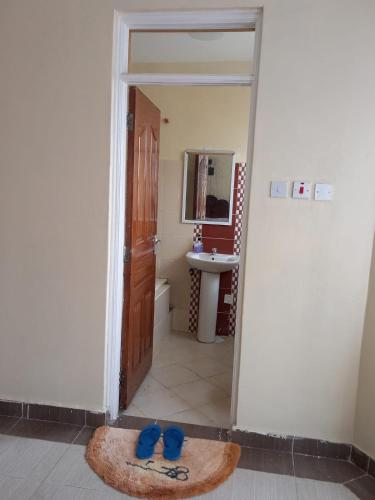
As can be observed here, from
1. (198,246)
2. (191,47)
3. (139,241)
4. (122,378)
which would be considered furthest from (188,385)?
(191,47)

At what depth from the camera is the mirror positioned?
3.67 m

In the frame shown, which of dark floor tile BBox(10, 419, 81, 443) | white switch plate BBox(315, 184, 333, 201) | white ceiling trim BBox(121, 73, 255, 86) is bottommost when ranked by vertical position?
dark floor tile BBox(10, 419, 81, 443)

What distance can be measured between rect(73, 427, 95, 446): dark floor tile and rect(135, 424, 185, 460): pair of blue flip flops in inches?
11.7

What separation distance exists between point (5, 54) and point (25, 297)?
4.44ft

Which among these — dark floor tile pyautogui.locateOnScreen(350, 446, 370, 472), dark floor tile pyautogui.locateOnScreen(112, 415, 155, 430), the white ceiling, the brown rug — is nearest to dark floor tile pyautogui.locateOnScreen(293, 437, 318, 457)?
dark floor tile pyautogui.locateOnScreen(350, 446, 370, 472)

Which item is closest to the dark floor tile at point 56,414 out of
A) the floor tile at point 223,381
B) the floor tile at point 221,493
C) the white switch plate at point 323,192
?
the floor tile at point 221,493

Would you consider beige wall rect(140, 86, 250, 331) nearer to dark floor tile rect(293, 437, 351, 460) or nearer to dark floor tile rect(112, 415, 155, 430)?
dark floor tile rect(112, 415, 155, 430)

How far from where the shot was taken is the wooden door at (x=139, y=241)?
2.26 meters

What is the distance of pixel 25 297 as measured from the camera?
2.23 metres

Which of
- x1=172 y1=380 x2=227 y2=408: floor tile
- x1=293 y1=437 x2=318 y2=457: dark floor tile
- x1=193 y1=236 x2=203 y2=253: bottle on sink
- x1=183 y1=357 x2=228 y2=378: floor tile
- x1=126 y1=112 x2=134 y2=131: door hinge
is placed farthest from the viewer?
x1=193 y1=236 x2=203 y2=253: bottle on sink

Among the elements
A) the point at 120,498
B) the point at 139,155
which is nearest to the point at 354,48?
the point at 139,155

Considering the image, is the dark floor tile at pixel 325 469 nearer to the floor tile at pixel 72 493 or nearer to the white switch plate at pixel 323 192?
the floor tile at pixel 72 493

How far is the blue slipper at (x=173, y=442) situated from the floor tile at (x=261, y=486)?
318mm

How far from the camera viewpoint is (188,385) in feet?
9.23
